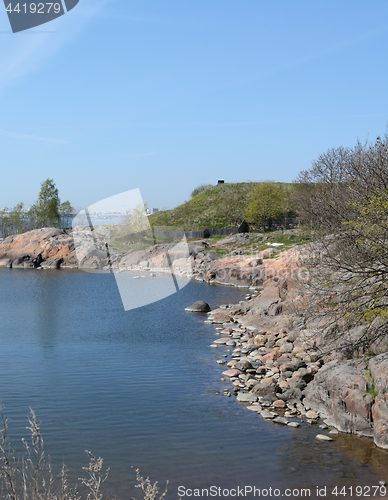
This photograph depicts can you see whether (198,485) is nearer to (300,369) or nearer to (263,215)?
(300,369)

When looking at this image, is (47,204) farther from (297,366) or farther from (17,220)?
(297,366)

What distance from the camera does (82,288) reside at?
49.2 metres

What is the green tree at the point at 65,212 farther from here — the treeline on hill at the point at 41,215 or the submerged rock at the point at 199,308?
the submerged rock at the point at 199,308

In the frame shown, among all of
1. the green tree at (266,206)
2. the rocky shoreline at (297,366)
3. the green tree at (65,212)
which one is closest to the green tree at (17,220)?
the green tree at (65,212)

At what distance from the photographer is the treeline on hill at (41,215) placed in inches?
3868

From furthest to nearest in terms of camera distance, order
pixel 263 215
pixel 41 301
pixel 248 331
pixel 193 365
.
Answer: pixel 263 215, pixel 41 301, pixel 248 331, pixel 193 365

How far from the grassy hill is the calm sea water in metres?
68.3

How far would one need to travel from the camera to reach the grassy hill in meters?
97.8

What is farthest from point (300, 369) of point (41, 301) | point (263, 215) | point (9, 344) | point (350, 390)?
point (263, 215)

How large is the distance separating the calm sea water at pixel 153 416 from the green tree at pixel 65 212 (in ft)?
262

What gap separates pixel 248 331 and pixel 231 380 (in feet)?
27.9

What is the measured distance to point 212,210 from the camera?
341 ft

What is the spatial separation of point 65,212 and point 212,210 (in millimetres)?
37377

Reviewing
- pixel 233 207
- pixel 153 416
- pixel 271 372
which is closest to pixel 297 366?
pixel 271 372
